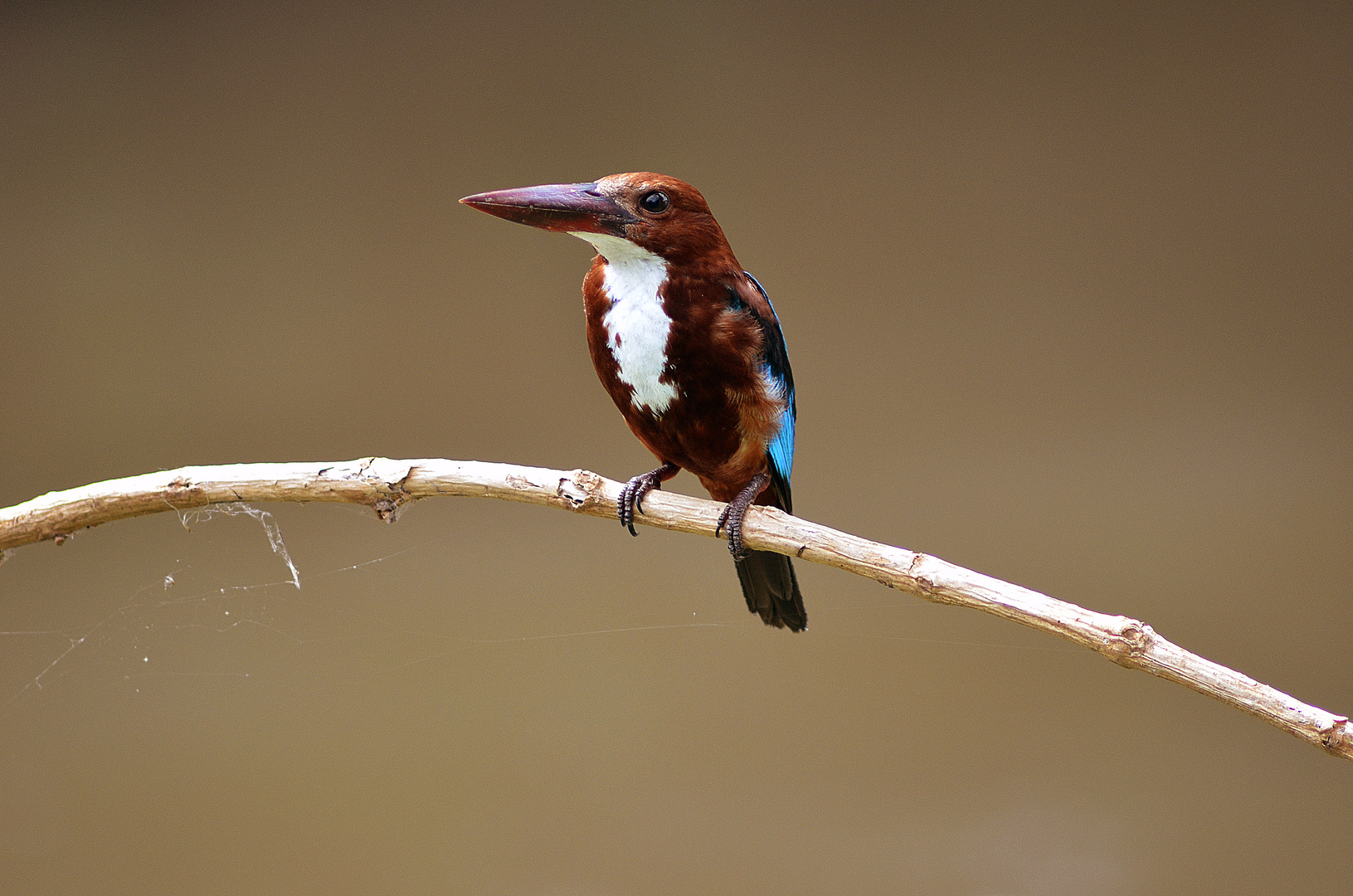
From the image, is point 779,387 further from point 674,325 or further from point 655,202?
point 655,202

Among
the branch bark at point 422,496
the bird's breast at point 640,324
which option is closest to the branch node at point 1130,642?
the branch bark at point 422,496

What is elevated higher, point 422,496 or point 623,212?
point 623,212

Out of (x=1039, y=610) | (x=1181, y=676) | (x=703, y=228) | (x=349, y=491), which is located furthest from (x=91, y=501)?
(x=1181, y=676)

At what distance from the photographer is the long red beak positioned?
1209 millimetres

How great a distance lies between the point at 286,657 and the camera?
2.56 m

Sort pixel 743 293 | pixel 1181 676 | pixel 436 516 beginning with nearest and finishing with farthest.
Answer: pixel 1181 676 → pixel 743 293 → pixel 436 516

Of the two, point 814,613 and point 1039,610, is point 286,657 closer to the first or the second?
point 814,613

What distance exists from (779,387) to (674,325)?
200mm

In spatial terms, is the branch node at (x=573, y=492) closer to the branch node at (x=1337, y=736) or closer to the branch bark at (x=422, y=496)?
the branch bark at (x=422, y=496)

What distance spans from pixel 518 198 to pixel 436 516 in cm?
163

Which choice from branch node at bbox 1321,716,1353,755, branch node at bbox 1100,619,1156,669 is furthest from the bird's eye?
branch node at bbox 1321,716,1353,755

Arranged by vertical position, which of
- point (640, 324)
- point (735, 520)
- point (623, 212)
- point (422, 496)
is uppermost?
point (623, 212)

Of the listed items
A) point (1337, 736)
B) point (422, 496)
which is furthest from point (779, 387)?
point (1337, 736)

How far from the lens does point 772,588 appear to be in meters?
1.51
